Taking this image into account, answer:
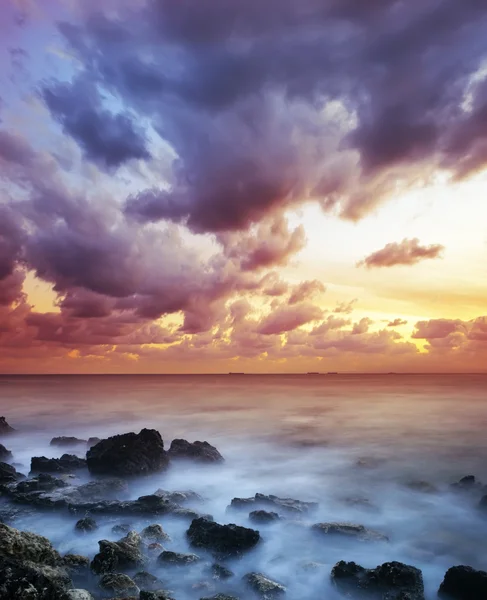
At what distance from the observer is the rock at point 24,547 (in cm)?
744

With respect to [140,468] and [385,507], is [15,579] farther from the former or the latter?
[385,507]

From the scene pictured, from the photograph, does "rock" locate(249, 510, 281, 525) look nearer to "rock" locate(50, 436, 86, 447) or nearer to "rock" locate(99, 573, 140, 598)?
"rock" locate(99, 573, 140, 598)

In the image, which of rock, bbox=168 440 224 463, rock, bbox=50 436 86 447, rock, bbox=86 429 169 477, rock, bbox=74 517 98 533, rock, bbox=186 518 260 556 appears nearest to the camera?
rock, bbox=186 518 260 556

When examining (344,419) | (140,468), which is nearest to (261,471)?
(140,468)

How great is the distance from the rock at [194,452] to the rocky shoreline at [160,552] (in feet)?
12.9

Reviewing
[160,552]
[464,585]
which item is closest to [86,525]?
[160,552]

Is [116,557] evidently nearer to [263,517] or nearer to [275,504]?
[263,517]

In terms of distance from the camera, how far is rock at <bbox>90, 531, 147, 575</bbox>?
29.2 feet

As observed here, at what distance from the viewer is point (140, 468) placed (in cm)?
1759

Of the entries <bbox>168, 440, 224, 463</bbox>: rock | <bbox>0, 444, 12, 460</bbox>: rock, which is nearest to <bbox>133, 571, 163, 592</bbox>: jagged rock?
<bbox>168, 440, 224, 463</bbox>: rock

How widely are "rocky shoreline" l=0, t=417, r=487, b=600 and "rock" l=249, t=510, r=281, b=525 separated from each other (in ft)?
0.10

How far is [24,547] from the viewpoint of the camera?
777 cm

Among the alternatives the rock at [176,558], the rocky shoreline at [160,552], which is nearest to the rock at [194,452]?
the rocky shoreline at [160,552]

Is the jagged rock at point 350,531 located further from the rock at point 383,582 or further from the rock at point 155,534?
the rock at point 155,534
